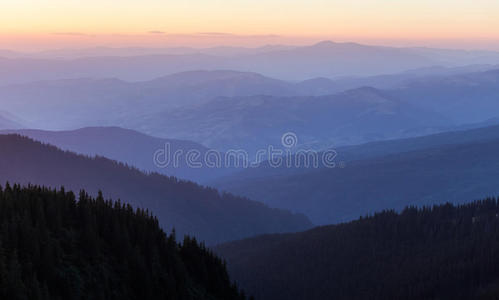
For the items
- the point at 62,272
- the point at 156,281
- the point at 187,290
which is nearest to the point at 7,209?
the point at 62,272

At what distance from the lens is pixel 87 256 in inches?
2923

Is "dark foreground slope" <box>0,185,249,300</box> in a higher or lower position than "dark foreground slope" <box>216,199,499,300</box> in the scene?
higher

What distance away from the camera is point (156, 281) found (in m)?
81.1

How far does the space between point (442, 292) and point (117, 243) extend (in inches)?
3741

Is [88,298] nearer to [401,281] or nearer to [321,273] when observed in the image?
[401,281]

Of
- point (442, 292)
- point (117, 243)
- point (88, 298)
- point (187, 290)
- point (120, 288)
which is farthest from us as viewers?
point (442, 292)

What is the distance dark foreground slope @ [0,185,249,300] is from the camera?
61.0 meters

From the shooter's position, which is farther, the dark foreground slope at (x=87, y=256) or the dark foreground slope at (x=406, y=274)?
the dark foreground slope at (x=406, y=274)

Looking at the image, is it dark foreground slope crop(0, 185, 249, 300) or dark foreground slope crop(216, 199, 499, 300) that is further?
dark foreground slope crop(216, 199, 499, 300)

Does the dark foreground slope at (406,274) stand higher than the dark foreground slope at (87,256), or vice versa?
the dark foreground slope at (87,256)

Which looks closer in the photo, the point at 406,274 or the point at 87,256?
the point at 87,256

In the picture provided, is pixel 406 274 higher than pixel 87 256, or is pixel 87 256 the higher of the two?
pixel 87 256

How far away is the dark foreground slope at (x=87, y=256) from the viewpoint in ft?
200

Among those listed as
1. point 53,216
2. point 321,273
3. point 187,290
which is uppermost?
point 53,216
